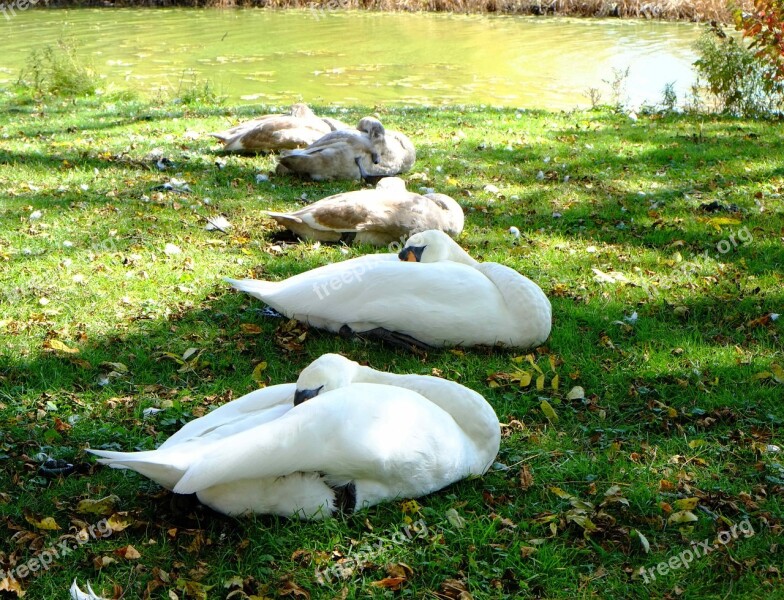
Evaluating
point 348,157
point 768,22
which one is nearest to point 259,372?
point 348,157

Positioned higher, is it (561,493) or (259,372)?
(259,372)

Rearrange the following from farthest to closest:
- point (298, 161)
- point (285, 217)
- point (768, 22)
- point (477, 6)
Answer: point (477, 6), point (768, 22), point (298, 161), point (285, 217)

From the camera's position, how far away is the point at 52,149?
957 cm

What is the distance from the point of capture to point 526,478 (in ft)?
12.0

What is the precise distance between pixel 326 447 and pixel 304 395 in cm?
41

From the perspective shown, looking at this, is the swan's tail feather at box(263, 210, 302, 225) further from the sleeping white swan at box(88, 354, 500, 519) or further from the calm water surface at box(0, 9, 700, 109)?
the calm water surface at box(0, 9, 700, 109)

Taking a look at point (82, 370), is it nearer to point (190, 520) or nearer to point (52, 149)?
point (190, 520)

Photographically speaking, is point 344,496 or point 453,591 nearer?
point 453,591

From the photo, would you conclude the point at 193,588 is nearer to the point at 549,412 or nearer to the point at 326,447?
the point at 326,447

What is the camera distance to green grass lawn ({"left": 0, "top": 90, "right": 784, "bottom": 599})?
123 inches

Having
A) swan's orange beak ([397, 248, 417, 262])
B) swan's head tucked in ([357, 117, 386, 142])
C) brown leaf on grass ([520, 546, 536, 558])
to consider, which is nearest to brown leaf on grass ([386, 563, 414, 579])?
brown leaf on grass ([520, 546, 536, 558])

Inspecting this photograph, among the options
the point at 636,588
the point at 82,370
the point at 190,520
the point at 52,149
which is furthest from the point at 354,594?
the point at 52,149

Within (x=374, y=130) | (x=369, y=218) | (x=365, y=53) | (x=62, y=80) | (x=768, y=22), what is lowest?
(x=369, y=218)

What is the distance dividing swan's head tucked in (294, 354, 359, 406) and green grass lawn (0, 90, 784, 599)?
549 mm
